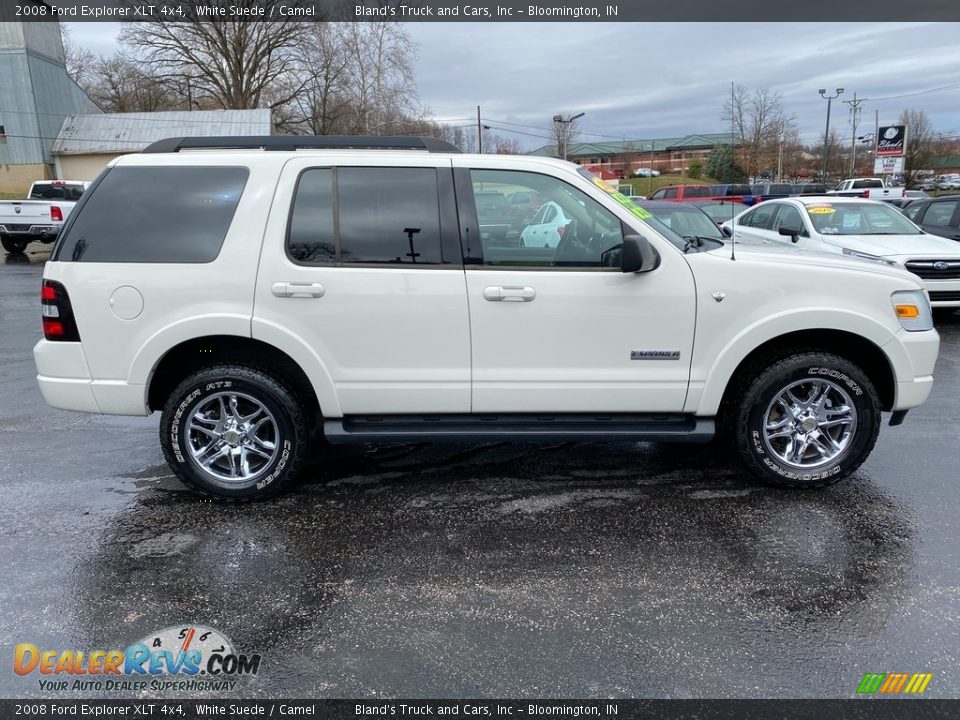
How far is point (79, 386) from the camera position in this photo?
401 centimetres

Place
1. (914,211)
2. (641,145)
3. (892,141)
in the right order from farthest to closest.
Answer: (641,145) < (892,141) < (914,211)

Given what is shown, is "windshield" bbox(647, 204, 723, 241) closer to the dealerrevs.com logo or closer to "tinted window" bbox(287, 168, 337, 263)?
"tinted window" bbox(287, 168, 337, 263)

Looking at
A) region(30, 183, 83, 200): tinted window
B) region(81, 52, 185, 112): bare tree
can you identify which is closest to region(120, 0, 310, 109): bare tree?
region(81, 52, 185, 112): bare tree

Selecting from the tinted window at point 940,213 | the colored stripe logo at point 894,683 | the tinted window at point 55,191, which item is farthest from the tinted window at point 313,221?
the tinted window at point 55,191

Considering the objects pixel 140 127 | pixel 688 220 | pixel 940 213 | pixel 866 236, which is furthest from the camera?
pixel 140 127

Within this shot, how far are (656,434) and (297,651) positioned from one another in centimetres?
231

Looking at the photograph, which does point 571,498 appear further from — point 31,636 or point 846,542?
point 31,636

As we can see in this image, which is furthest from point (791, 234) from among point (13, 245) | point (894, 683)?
point (13, 245)

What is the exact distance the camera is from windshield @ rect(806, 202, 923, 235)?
33.0 ft

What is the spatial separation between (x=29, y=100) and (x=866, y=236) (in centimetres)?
3934

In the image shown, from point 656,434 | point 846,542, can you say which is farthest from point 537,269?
point 846,542

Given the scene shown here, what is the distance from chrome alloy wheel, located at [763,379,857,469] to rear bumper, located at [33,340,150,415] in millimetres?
3729

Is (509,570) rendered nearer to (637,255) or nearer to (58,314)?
(637,255)

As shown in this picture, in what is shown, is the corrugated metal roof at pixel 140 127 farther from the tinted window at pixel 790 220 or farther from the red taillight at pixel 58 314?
the red taillight at pixel 58 314
